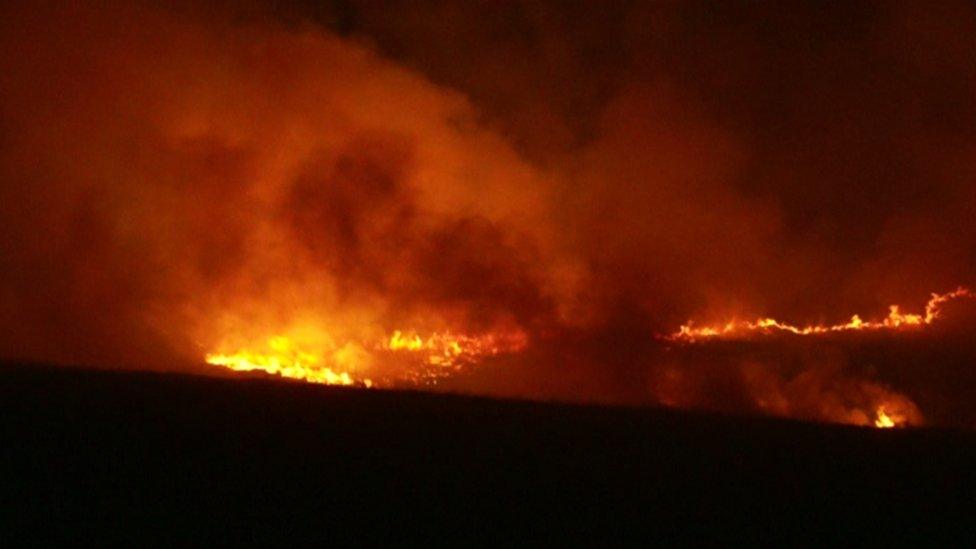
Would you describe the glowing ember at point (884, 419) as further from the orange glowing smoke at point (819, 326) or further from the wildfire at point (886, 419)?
the orange glowing smoke at point (819, 326)

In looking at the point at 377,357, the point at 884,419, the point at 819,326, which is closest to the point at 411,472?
the point at 377,357

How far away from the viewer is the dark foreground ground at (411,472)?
→ 4.84 metres

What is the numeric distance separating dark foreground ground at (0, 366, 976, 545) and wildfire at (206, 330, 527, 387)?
6.77 metres

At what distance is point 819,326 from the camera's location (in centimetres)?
1537

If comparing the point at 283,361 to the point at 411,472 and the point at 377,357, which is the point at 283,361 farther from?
the point at 411,472

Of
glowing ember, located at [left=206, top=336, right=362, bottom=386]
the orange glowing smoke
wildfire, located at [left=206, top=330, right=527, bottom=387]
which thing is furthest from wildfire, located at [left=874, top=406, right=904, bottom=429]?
glowing ember, located at [left=206, top=336, right=362, bottom=386]

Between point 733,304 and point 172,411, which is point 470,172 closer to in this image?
point 733,304

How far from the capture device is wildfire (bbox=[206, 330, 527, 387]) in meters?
13.3

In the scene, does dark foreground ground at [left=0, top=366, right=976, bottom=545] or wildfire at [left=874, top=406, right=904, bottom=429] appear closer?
dark foreground ground at [left=0, top=366, right=976, bottom=545]

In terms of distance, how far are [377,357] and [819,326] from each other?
794 cm

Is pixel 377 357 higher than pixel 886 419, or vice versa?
pixel 377 357

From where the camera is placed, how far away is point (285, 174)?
1474 cm

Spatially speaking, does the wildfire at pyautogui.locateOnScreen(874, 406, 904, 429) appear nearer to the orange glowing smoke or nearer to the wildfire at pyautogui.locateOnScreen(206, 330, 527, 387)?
the orange glowing smoke

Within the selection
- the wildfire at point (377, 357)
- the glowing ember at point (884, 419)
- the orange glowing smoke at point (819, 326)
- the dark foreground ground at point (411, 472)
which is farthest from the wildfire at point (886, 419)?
the dark foreground ground at point (411, 472)
